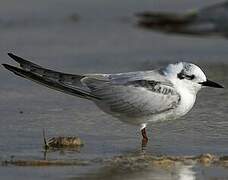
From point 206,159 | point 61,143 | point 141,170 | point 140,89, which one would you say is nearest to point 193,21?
point 140,89

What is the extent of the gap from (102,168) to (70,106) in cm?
200

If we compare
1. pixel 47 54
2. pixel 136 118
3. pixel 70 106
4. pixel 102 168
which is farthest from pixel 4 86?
pixel 102 168

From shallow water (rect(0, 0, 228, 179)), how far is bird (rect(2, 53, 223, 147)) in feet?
0.63

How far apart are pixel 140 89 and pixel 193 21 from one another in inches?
222

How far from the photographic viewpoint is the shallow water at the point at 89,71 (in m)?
5.63

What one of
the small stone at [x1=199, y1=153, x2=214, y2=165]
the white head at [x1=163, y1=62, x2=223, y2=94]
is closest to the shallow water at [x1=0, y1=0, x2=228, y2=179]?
the small stone at [x1=199, y1=153, x2=214, y2=165]

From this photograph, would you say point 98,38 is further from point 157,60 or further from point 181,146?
point 181,146

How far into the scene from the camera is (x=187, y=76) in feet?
19.3

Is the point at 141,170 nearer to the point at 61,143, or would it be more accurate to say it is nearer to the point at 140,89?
the point at 61,143

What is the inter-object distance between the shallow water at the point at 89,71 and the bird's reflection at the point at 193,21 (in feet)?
0.56

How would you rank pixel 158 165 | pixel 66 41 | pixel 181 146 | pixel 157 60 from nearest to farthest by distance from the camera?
pixel 158 165, pixel 181 146, pixel 157 60, pixel 66 41

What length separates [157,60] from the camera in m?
9.34

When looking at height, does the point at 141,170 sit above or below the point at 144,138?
below

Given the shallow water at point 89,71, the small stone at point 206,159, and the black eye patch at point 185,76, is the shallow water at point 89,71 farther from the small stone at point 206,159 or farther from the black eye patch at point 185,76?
the black eye patch at point 185,76
